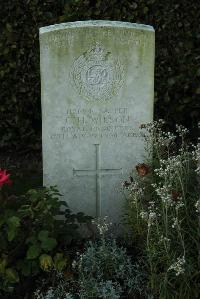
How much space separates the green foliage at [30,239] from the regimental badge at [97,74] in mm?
793

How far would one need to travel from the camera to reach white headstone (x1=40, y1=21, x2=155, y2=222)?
424 cm

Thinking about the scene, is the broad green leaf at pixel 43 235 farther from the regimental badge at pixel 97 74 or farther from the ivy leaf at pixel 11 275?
the regimental badge at pixel 97 74

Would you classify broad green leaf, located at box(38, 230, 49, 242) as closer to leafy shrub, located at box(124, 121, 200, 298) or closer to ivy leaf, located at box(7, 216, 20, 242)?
ivy leaf, located at box(7, 216, 20, 242)

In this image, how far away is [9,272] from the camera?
3648 millimetres

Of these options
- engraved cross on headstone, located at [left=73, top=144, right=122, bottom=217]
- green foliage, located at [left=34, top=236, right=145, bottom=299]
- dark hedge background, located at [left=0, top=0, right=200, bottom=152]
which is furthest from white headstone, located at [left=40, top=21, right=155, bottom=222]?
dark hedge background, located at [left=0, top=0, right=200, bottom=152]

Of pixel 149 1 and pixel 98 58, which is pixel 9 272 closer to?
pixel 98 58

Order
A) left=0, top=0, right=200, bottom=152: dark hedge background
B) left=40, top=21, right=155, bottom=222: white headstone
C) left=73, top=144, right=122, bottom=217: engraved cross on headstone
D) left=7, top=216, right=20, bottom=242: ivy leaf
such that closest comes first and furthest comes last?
left=7, top=216, right=20, bottom=242: ivy leaf → left=40, top=21, right=155, bottom=222: white headstone → left=73, top=144, right=122, bottom=217: engraved cross on headstone → left=0, top=0, right=200, bottom=152: dark hedge background

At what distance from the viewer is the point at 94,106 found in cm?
438

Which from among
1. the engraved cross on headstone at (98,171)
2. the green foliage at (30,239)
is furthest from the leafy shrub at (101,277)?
the engraved cross on headstone at (98,171)

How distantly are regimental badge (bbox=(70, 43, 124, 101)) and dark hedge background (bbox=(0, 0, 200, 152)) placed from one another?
177cm

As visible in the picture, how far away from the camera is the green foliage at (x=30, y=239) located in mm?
3676

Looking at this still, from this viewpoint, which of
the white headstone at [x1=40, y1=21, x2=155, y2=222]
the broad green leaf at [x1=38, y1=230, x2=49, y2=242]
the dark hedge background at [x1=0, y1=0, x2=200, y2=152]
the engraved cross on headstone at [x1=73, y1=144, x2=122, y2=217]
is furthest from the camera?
the dark hedge background at [x1=0, y1=0, x2=200, y2=152]

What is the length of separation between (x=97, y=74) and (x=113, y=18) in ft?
5.95

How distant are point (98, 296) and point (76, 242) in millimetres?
780
